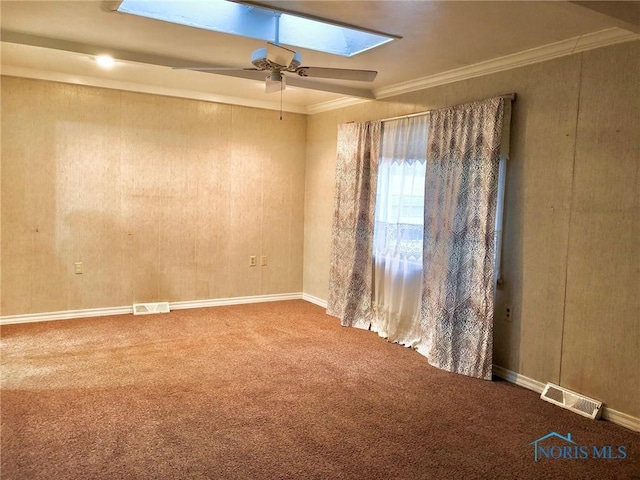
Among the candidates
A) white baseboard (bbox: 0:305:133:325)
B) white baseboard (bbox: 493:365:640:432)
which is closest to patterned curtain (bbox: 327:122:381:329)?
white baseboard (bbox: 493:365:640:432)

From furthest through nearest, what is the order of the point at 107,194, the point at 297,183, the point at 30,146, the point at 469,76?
the point at 297,183 → the point at 107,194 → the point at 30,146 → the point at 469,76

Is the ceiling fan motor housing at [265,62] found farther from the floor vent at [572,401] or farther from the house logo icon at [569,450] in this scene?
the floor vent at [572,401]

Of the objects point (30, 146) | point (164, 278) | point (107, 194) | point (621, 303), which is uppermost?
point (30, 146)

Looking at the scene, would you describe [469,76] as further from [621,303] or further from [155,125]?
[155,125]

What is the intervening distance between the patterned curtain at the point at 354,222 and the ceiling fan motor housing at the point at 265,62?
→ 1.97 meters

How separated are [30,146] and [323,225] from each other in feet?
10.6

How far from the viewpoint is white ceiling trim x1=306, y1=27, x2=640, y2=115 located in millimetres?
3029

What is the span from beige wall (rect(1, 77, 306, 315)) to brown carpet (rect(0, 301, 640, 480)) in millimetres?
801

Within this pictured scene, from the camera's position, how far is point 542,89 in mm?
3477

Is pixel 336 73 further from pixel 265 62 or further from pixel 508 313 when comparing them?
pixel 508 313

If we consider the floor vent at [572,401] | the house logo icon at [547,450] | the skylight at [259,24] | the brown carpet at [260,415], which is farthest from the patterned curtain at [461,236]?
the skylight at [259,24]

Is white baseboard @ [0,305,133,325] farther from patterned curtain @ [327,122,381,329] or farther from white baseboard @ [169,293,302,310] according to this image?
patterned curtain @ [327,122,381,329]

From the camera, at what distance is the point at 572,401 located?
325cm

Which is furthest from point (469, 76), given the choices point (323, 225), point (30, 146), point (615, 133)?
point (30, 146)
